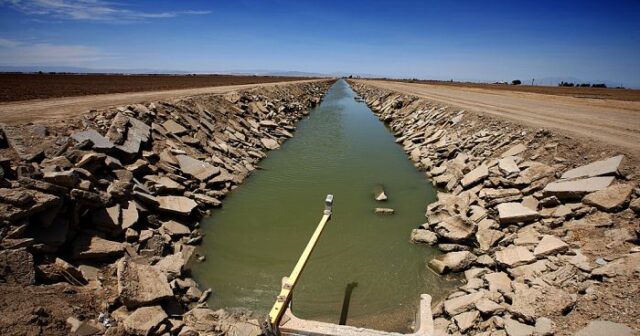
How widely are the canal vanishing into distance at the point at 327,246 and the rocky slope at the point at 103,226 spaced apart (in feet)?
1.94

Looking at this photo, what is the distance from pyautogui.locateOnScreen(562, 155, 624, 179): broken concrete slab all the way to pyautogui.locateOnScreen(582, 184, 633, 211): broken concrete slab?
0.73 meters

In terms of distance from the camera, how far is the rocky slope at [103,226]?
167 inches

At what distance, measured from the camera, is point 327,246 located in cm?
734

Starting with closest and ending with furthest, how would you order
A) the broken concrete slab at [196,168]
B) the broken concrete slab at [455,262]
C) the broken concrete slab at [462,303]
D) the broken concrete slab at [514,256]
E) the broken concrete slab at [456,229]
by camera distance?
the broken concrete slab at [462,303], the broken concrete slab at [514,256], the broken concrete slab at [455,262], the broken concrete slab at [456,229], the broken concrete slab at [196,168]

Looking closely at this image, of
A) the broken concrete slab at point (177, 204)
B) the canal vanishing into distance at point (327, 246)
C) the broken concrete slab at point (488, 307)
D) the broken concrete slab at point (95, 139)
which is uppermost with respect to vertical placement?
the broken concrete slab at point (95, 139)

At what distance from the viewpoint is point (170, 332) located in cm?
445

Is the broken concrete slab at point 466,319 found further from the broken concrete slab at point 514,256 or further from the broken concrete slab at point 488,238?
the broken concrete slab at point 488,238

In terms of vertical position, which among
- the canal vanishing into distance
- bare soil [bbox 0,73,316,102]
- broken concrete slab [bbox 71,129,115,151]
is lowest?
the canal vanishing into distance

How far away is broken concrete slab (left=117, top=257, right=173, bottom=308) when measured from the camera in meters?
4.61

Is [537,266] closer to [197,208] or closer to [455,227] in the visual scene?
[455,227]

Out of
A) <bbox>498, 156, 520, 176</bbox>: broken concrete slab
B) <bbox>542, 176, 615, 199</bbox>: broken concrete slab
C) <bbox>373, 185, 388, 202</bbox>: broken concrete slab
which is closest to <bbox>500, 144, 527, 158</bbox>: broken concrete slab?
<bbox>498, 156, 520, 176</bbox>: broken concrete slab

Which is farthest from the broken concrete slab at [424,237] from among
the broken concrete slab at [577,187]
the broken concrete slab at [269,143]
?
the broken concrete slab at [269,143]

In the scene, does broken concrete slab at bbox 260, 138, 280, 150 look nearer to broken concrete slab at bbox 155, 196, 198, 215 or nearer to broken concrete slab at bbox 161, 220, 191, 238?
broken concrete slab at bbox 155, 196, 198, 215

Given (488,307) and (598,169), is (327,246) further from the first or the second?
(598,169)
